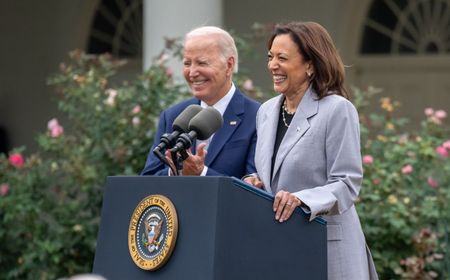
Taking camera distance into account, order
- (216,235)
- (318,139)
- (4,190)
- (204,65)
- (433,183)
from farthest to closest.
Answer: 1. (4,190)
2. (433,183)
3. (204,65)
4. (318,139)
5. (216,235)

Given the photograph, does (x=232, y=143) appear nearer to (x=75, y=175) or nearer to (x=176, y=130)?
(x=176, y=130)

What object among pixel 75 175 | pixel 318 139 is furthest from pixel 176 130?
pixel 75 175

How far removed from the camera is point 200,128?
372 centimetres

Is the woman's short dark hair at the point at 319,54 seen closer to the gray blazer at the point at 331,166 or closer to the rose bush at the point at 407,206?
the gray blazer at the point at 331,166

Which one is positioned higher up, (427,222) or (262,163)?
(262,163)

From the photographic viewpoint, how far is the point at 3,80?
1550 centimetres

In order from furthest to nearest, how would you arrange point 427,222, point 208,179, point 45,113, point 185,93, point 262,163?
point 45,113 < point 185,93 < point 427,222 < point 262,163 < point 208,179

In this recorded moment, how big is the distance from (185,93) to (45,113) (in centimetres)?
786

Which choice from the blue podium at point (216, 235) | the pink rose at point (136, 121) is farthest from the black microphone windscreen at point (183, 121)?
the pink rose at point (136, 121)

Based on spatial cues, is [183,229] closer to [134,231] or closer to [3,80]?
[134,231]

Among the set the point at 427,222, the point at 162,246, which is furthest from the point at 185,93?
the point at 162,246

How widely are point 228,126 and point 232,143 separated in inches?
3.1

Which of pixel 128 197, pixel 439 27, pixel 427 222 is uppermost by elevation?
pixel 439 27

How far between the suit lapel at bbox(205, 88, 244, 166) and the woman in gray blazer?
385 mm
